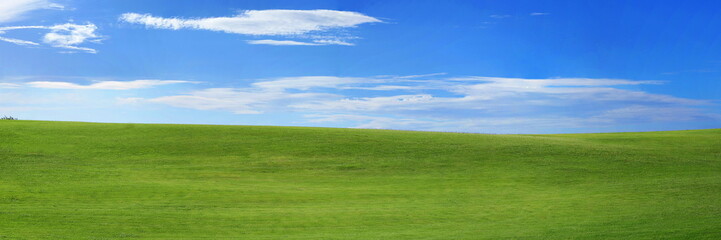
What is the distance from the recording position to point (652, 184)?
21.9m

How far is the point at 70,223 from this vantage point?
1484cm

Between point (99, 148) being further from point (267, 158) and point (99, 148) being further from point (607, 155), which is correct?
point (607, 155)

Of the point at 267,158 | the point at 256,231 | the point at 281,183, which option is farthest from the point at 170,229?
the point at 267,158

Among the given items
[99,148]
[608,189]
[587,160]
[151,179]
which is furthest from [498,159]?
[99,148]

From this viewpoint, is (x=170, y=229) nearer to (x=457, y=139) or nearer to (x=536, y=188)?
(x=536, y=188)

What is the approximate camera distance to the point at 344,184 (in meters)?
22.0

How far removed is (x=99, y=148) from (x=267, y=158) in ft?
26.5

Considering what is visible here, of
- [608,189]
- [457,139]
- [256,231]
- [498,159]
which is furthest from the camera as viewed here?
[457,139]

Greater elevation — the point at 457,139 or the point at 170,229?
the point at 457,139

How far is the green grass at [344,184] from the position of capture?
14.7 m

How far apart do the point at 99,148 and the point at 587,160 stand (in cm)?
2243

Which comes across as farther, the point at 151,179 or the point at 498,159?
the point at 498,159

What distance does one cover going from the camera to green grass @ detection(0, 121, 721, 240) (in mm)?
14734

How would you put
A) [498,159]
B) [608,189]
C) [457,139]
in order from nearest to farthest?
[608,189] → [498,159] → [457,139]
